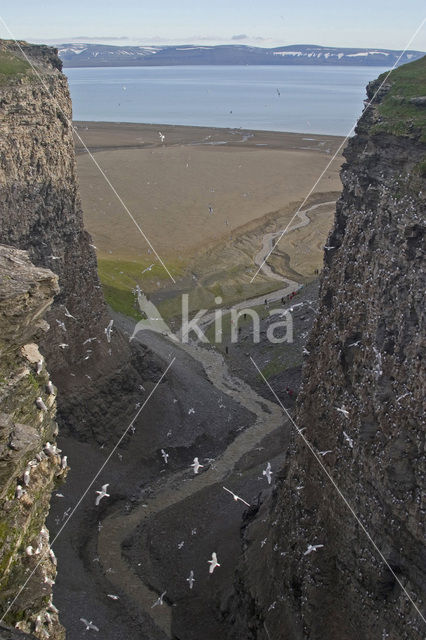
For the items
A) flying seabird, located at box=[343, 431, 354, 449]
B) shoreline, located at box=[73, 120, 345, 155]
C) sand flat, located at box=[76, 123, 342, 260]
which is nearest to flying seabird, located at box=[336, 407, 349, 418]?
flying seabird, located at box=[343, 431, 354, 449]

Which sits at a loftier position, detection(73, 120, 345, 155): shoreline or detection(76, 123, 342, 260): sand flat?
detection(73, 120, 345, 155): shoreline

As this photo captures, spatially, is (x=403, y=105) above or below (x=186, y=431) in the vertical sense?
above

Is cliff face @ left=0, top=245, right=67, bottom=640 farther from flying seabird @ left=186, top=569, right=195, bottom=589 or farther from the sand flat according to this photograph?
the sand flat

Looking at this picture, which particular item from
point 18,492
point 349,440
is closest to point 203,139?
point 349,440

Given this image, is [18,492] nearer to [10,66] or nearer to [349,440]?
[349,440]

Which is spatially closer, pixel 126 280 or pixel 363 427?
pixel 363 427

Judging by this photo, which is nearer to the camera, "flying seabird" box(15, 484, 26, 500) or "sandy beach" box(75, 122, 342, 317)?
"flying seabird" box(15, 484, 26, 500)

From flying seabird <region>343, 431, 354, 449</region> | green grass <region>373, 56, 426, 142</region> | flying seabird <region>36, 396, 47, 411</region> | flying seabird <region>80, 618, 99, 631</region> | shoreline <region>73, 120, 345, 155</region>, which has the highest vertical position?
green grass <region>373, 56, 426, 142</region>
